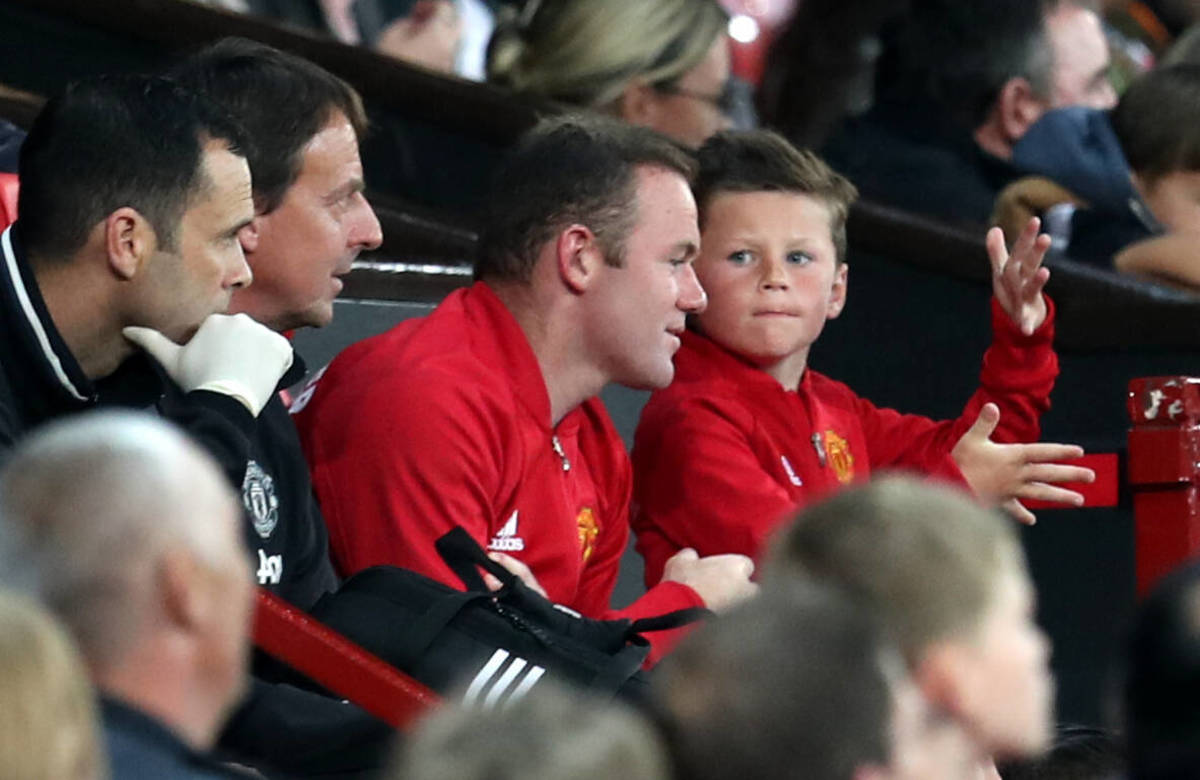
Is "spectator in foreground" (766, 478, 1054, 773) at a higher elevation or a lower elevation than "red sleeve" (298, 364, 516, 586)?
higher

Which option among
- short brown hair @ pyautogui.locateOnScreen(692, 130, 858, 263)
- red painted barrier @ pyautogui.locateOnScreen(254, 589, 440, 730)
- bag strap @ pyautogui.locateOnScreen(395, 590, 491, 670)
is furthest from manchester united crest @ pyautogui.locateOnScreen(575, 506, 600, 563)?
red painted barrier @ pyautogui.locateOnScreen(254, 589, 440, 730)

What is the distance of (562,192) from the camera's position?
371 cm

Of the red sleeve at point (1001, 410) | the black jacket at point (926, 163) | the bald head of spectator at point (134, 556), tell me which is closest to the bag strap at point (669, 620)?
the red sleeve at point (1001, 410)

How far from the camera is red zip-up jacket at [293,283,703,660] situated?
323cm

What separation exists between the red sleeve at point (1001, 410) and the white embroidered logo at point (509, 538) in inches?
34.3

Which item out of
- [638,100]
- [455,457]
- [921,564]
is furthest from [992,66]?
[921,564]

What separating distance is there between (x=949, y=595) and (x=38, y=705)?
2.51 feet

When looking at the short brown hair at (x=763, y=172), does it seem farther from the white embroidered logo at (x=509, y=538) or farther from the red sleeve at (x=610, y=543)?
the white embroidered logo at (x=509, y=538)

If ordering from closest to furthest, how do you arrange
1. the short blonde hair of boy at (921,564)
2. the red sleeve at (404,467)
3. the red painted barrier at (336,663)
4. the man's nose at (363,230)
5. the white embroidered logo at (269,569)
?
the short blonde hair of boy at (921,564)
the red painted barrier at (336,663)
the white embroidered logo at (269,569)
the red sleeve at (404,467)
the man's nose at (363,230)

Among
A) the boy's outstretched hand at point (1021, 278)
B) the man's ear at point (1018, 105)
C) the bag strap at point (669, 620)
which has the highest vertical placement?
the man's ear at point (1018, 105)

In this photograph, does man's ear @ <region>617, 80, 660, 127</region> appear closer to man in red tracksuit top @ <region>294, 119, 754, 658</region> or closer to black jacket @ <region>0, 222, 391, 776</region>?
man in red tracksuit top @ <region>294, 119, 754, 658</region>

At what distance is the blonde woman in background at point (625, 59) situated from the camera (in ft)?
17.4

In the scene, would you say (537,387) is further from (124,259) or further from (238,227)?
(124,259)

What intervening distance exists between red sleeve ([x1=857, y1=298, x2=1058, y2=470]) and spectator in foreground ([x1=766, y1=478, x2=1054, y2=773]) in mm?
1896
